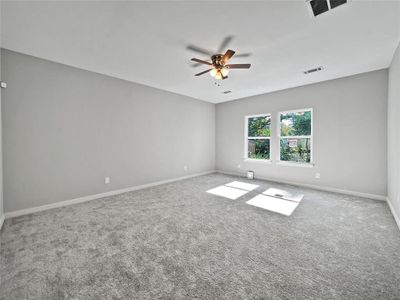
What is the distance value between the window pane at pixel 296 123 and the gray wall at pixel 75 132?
Result: 316cm

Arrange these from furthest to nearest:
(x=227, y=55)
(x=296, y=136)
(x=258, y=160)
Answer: (x=258, y=160)
(x=296, y=136)
(x=227, y=55)

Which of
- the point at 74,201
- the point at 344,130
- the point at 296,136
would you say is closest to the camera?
the point at 74,201

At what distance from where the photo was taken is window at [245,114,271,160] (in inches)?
208

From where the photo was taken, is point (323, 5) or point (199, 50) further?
point (199, 50)

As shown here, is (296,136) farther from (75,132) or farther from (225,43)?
(75,132)

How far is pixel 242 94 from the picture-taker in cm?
524

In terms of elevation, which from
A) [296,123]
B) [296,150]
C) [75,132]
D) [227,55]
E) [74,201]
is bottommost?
[74,201]

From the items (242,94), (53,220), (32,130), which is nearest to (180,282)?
(53,220)

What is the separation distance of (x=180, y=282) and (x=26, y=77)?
3.81 m

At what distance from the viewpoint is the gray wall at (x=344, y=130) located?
3.49 m

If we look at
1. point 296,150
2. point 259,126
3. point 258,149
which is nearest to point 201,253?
point 296,150

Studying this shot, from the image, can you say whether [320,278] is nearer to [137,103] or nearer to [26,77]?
[137,103]

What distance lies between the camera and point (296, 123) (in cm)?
468

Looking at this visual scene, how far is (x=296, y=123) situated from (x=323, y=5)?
3253 mm
